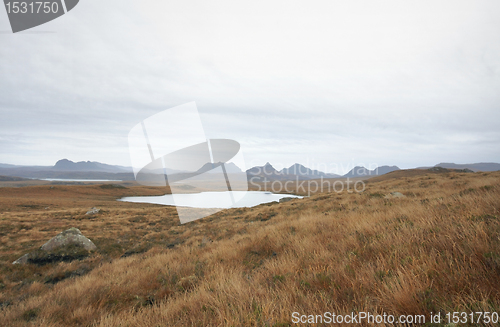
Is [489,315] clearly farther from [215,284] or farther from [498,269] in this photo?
[215,284]

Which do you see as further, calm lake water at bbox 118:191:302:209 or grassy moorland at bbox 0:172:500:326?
calm lake water at bbox 118:191:302:209

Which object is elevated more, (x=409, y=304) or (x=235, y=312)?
(x=409, y=304)

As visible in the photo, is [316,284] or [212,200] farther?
[212,200]

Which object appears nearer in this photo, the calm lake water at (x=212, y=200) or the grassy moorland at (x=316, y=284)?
the grassy moorland at (x=316, y=284)

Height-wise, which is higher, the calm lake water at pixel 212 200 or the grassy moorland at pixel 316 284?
the grassy moorland at pixel 316 284

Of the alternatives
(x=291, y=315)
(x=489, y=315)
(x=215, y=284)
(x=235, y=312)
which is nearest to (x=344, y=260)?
(x=291, y=315)

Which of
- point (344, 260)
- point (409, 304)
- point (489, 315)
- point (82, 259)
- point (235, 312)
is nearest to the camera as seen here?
point (489, 315)

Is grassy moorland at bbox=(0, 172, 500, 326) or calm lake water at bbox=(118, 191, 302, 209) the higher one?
grassy moorland at bbox=(0, 172, 500, 326)

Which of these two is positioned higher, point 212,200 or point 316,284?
point 316,284

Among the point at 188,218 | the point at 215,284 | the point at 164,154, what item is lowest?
the point at 188,218

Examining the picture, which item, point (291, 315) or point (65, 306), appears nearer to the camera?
point (291, 315)

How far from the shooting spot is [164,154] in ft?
35.7

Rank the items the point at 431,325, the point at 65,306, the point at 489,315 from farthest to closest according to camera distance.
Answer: the point at 65,306 → the point at 431,325 → the point at 489,315

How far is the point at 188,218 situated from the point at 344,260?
2370 cm
